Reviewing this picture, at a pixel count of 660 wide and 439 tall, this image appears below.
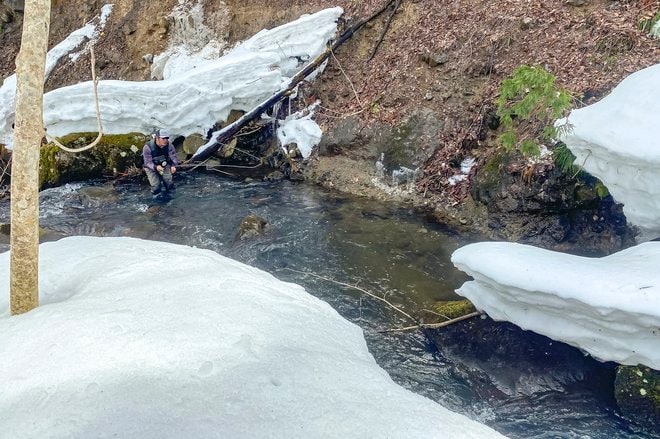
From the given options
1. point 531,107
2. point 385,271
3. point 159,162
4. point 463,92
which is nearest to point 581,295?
point 385,271

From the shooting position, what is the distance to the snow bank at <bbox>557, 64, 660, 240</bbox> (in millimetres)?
4863

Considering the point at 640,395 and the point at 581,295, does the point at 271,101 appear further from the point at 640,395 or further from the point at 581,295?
the point at 640,395

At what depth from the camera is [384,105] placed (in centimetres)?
988

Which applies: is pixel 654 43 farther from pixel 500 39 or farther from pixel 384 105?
pixel 384 105

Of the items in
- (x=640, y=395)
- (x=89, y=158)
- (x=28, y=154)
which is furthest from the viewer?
(x=89, y=158)

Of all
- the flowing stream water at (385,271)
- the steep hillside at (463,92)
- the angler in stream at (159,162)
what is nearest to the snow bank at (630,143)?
the steep hillside at (463,92)

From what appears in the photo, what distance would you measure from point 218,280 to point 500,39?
302 inches

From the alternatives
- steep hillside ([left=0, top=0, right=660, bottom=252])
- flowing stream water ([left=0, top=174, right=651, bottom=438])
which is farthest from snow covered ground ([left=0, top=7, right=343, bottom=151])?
flowing stream water ([left=0, top=174, right=651, bottom=438])

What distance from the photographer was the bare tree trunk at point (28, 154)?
3.04 m

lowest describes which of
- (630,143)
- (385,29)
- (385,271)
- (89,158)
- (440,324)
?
(440,324)

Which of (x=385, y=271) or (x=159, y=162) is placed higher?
(x=159, y=162)

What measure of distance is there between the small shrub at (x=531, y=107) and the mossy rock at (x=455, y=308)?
8.34 feet

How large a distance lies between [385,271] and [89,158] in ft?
23.5

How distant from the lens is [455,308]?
18.4 ft
